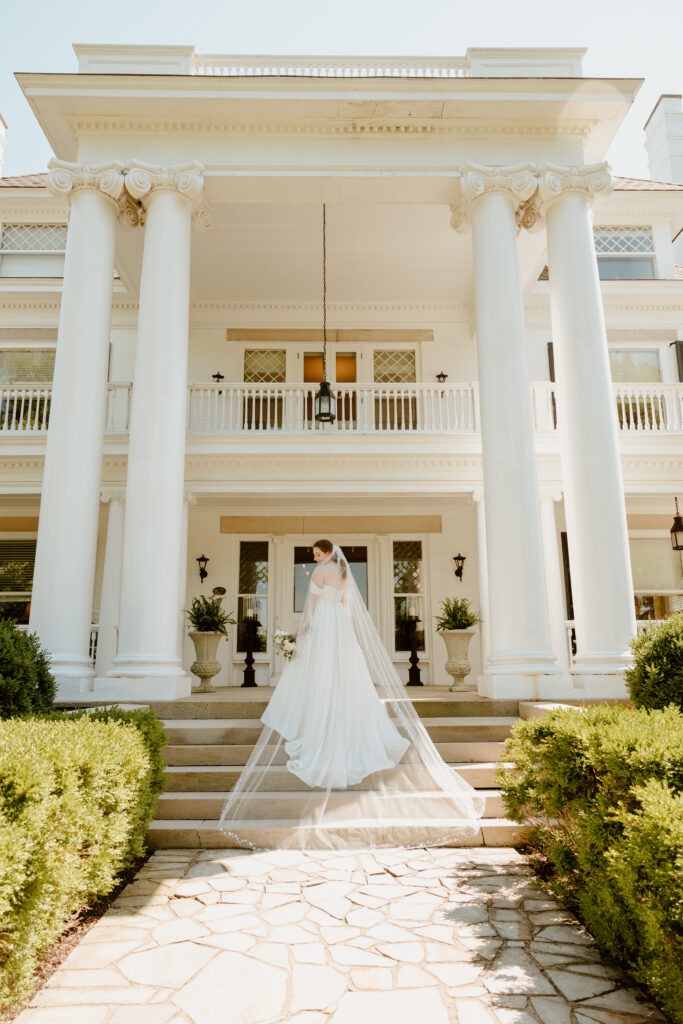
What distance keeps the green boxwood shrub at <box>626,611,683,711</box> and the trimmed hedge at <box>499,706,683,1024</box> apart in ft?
2.86

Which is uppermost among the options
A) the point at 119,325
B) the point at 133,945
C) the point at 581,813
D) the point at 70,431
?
the point at 119,325

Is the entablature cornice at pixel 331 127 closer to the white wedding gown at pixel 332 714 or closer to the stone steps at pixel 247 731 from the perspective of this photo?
the white wedding gown at pixel 332 714

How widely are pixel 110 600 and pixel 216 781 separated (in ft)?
20.3

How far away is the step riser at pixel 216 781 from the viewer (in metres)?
5.72

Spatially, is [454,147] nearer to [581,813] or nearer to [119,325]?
[119,325]

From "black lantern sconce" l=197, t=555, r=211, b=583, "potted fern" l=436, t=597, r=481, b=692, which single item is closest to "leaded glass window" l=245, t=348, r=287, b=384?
"black lantern sconce" l=197, t=555, r=211, b=583

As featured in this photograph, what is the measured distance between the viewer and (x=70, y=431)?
8.34 metres

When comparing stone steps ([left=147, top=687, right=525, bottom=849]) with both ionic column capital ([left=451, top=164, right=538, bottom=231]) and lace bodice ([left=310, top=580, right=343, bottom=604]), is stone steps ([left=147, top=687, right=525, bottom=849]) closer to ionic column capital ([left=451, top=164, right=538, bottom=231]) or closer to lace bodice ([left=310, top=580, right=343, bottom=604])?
lace bodice ([left=310, top=580, right=343, bottom=604])

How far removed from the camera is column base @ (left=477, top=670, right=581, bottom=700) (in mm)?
7508

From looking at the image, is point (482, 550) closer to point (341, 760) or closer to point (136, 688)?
point (136, 688)

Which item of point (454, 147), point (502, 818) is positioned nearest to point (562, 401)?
point (454, 147)

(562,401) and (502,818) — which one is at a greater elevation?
(562,401)

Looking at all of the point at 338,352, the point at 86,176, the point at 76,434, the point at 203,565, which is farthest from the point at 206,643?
the point at 86,176

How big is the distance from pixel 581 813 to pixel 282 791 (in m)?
2.85
